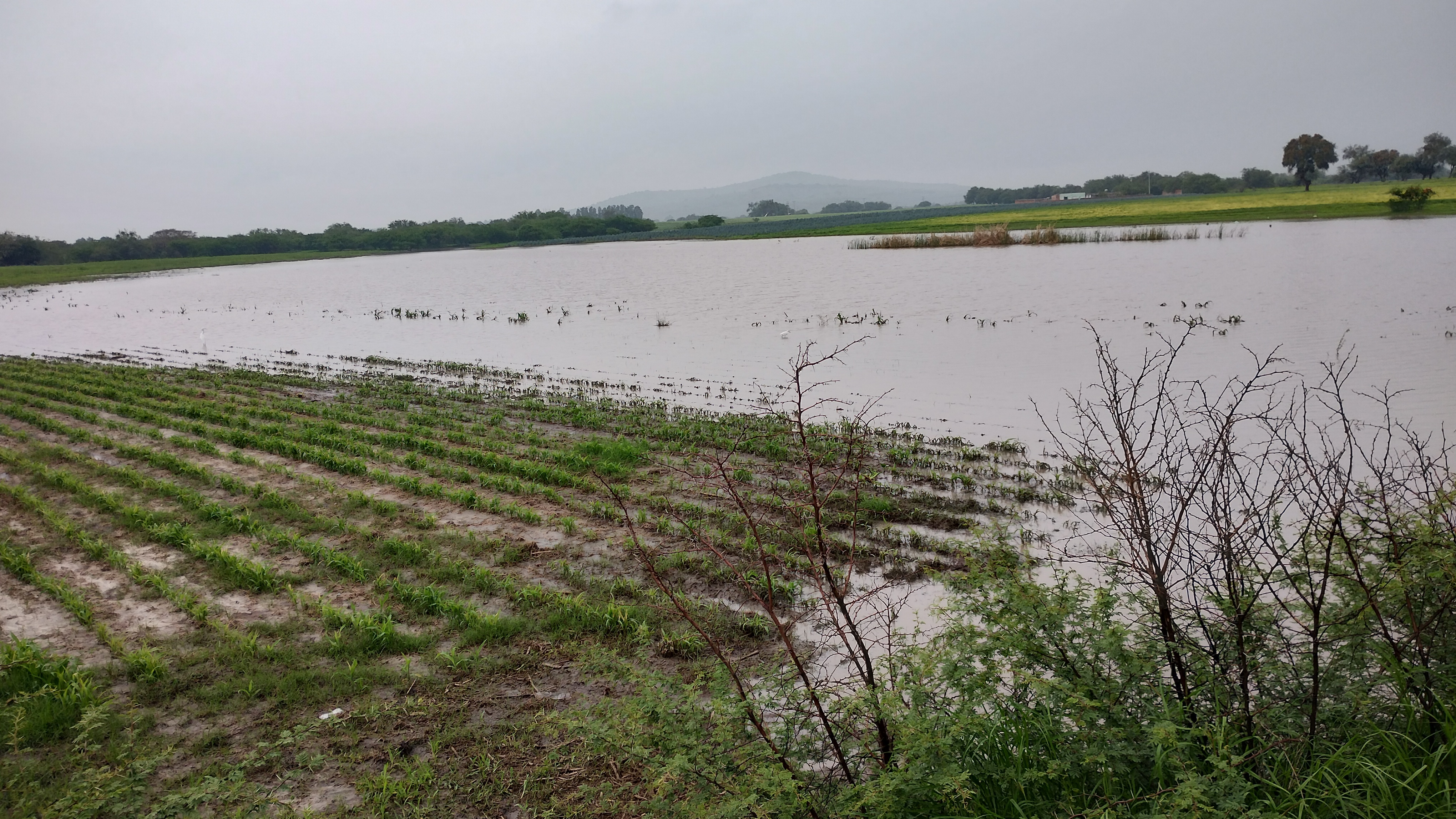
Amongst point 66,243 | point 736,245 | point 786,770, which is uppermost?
point 66,243

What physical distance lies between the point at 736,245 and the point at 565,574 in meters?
78.5

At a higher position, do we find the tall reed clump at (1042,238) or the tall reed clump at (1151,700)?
the tall reed clump at (1042,238)

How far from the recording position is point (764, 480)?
34.2 ft

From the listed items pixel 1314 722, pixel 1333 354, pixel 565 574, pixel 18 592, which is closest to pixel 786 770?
pixel 1314 722

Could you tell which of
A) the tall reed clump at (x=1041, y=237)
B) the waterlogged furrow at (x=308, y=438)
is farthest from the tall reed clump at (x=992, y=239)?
the waterlogged furrow at (x=308, y=438)

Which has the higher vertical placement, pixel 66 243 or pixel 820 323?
pixel 66 243

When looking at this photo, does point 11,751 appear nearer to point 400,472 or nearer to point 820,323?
point 400,472

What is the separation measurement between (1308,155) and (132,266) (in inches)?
5718

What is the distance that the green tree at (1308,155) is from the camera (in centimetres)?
8944

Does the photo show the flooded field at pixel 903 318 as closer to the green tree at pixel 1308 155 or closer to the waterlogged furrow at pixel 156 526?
the waterlogged furrow at pixel 156 526

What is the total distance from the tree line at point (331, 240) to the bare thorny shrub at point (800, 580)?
119 meters

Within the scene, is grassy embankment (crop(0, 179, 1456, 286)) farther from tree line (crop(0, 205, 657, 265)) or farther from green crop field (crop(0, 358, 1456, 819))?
green crop field (crop(0, 358, 1456, 819))

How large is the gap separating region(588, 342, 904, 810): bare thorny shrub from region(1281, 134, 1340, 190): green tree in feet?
350

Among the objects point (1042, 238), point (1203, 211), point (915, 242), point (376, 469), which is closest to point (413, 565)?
point (376, 469)
